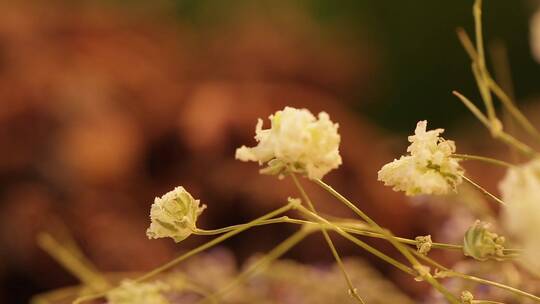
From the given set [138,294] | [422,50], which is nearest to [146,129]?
[138,294]

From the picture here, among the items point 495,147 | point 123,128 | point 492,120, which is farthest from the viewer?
point 495,147

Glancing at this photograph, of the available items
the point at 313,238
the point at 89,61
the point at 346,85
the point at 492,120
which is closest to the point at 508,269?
the point at 492,120

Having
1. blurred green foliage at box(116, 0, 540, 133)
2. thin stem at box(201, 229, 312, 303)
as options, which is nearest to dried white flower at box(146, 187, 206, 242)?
thin stem at box(201, 229, 312, 303)

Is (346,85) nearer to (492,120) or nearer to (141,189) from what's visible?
(141,189)

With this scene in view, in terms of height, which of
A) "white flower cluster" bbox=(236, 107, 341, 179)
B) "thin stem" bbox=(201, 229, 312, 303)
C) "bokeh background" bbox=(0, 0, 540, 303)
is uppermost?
"bokeh background" bbox=(0, 0, 540, 303)

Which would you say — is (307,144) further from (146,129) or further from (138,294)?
(146,129)

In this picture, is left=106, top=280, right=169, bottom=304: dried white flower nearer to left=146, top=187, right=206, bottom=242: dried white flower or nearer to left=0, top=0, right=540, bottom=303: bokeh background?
left=146, top=187, right=206, bottom=242: dried white flower

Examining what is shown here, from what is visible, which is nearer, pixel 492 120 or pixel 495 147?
pixel 492 120
